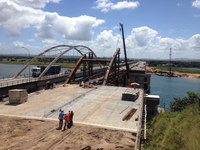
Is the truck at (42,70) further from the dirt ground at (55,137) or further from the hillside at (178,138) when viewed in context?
the hillside at (178,138)

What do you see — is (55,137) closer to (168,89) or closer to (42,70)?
(42,70)

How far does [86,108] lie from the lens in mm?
34938

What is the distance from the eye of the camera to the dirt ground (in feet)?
69.9

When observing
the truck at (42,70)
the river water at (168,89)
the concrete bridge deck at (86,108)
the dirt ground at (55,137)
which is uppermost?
the truck at (42,70)

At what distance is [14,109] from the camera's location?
33.7m

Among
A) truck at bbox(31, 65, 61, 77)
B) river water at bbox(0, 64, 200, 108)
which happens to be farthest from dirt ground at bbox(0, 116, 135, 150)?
truck at bbox(31, 65, 61, 77)

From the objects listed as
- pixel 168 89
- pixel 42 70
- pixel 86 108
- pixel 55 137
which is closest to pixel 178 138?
pixel 55 137

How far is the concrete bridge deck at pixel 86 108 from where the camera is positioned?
28766 millimetres

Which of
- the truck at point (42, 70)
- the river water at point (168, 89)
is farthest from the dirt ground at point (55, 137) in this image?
the truck at point (42, 70)

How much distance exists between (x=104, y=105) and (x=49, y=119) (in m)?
10.1

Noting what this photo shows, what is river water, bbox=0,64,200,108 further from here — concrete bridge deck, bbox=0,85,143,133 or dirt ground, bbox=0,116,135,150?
dirt ground, bbox=0,116,135,150

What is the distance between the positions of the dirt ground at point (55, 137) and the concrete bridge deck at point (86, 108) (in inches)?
82.8

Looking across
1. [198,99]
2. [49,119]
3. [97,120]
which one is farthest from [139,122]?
[198,99]

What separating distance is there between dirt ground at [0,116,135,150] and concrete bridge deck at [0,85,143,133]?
6.90ft
